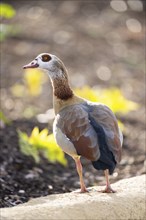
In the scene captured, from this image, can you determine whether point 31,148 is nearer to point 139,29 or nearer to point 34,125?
point 34,125

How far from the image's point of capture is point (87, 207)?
4785 millimetres

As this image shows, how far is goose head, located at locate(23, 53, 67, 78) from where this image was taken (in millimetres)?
5469

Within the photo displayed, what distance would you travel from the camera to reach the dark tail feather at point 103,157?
4.92 metres

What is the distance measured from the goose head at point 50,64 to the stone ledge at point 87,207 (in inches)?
37.7

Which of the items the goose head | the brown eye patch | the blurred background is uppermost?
the brown eye patch

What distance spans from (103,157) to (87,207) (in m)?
0.38

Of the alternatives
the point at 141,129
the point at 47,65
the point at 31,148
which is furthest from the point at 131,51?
the point at 47,65

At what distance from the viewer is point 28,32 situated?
11656 mm

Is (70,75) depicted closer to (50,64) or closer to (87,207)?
(50,64)

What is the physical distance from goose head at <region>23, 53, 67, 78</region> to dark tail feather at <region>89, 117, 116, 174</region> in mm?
688

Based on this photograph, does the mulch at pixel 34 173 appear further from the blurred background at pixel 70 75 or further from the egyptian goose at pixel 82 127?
the egyptian goose at pixel 82 127

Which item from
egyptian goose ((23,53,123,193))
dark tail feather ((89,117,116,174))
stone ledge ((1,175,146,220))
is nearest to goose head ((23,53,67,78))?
egyptian goose ((23,53,123,193))

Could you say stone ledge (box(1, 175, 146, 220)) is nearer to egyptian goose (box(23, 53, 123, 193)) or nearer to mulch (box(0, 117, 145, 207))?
egyptian goose (box(23, 53, 123, 193))

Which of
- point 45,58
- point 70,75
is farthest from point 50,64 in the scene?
point 70,75
